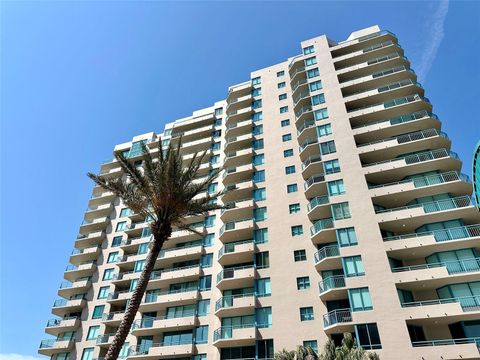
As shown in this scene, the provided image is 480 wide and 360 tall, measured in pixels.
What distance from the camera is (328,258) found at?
3180 centimetres

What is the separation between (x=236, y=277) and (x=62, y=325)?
90.1 feet

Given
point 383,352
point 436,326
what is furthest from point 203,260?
point 436,326

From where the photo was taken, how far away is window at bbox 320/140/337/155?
38594mm

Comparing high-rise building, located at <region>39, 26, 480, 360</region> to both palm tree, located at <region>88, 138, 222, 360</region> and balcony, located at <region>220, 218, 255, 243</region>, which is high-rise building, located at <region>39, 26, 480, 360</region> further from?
palm tree, located at <region>88, 138, 222, 360</region>

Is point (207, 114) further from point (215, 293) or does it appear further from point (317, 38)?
point (215, 293)

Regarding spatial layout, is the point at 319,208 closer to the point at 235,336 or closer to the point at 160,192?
the point at 235,336

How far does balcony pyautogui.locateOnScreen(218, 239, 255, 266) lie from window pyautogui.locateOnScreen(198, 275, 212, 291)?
2388 mm

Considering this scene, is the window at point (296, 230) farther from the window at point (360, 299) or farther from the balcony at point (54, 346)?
the balcony at point (54, 346)

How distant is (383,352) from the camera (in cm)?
2522

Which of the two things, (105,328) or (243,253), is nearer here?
(243,253)

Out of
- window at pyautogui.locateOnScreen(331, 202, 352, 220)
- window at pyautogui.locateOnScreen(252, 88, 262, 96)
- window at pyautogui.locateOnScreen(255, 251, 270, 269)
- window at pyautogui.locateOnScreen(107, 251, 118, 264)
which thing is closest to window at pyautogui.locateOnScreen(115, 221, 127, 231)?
window at pyautogui.locateOnScreen(107, 251, 118, 264)

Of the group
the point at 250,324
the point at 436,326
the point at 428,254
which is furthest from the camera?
the point at 250,324

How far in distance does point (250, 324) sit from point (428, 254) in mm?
18368

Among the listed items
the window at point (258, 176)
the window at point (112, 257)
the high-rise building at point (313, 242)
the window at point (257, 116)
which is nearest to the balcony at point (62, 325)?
the high-rise building at point (313, 242)
